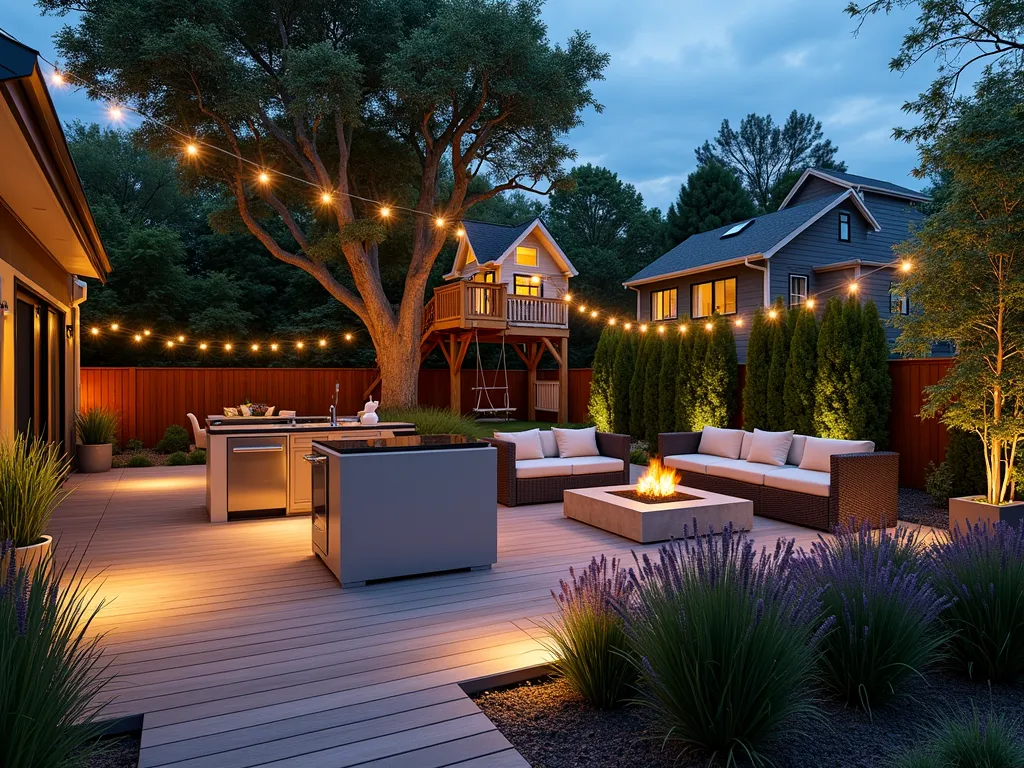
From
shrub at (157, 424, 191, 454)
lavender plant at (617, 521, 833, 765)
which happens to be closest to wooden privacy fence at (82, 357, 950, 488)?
shrub at (157, 424, 191, 454)

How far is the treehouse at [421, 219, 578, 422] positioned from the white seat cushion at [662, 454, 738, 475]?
762cm

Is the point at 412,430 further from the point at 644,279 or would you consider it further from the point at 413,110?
the point at 644,279

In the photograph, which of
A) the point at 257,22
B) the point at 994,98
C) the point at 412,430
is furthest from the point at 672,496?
the point at 257,22

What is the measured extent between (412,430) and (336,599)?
A: 130 inches

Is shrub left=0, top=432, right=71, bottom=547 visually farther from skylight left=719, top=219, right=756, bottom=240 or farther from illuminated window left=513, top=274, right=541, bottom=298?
skylight left=719, top=219, right=756, bottom=240

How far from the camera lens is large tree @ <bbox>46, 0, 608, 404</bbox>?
11367 mm

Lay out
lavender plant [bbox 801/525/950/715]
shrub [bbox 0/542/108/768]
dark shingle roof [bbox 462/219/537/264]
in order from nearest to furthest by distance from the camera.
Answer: shrub [bbox 0/542/108/768] → lavender plant [bbox 801/525/950/715] → dark shingle roof [bbox 462/219/537/264]

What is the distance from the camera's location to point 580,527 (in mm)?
6215

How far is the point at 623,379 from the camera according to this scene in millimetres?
12508

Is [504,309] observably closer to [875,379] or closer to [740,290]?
[740,290]

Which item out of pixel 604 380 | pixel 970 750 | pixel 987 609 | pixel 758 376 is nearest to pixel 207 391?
pixel 604 380

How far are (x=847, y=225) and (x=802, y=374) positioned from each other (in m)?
9.57

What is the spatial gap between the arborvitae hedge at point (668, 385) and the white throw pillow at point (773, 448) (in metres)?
4.07

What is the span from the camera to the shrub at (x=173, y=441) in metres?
12.7
